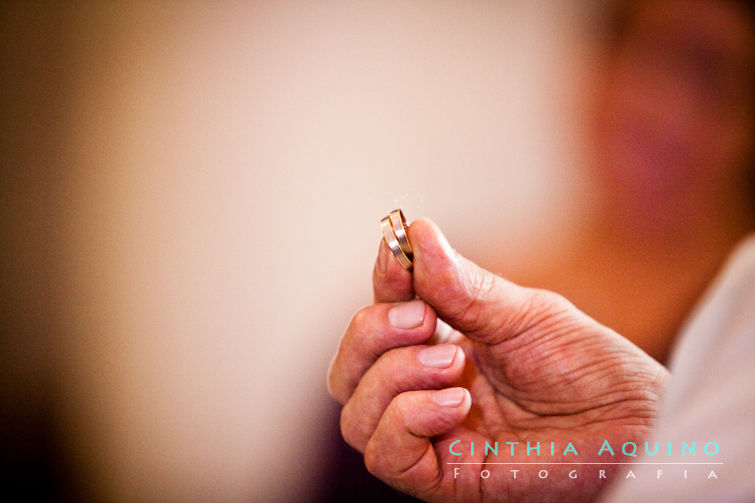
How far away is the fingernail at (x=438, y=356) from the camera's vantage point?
396 mm

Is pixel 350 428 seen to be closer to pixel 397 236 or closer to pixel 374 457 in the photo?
pixel 374 457

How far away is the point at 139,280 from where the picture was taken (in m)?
0.64

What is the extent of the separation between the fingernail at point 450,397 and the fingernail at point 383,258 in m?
0.12

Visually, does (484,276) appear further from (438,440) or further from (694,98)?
(694,98)

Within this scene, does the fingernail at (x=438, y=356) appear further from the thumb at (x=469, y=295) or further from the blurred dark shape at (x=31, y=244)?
the blurred dark shape at (x=31, y=244)

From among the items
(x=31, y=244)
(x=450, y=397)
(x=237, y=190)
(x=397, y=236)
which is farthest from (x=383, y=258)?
(x=31, y=244)

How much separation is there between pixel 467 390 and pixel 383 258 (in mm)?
156

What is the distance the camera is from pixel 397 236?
0.37 m

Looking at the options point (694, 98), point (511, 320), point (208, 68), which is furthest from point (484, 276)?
point (208, 68)

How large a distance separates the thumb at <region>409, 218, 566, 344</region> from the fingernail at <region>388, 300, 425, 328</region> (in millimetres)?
11

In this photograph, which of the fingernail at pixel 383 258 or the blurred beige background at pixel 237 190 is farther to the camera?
the blurred beige background at pixel 237 190

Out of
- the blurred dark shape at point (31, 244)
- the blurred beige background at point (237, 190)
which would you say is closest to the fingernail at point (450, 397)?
the blurred beige background at point (237, 190)

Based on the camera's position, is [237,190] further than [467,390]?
Yes

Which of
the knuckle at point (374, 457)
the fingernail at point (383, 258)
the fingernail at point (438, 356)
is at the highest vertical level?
the fingernail at point (383, 258)
